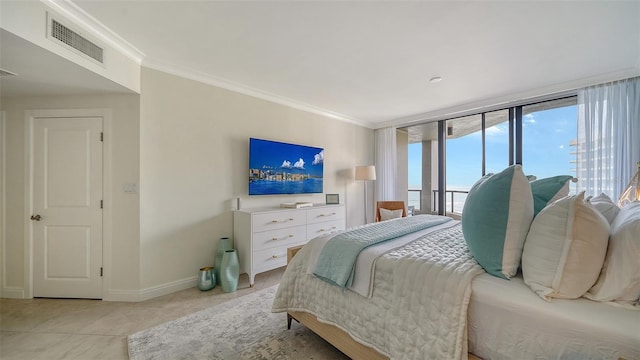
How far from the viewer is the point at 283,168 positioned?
11.7 ft

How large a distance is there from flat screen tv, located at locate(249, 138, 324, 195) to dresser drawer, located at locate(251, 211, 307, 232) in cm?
48

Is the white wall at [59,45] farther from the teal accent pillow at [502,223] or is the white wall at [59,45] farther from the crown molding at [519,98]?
the crown molding at [519,98]

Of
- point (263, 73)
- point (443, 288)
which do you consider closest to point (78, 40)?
point (263, 73)

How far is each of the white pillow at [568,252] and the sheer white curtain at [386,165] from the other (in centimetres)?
393

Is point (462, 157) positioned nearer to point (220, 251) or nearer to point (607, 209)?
point (607, 209)

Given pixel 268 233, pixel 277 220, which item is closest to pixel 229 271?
pixel 268 233

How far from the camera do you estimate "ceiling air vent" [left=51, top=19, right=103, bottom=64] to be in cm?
171

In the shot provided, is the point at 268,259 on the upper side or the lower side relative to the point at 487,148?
lower

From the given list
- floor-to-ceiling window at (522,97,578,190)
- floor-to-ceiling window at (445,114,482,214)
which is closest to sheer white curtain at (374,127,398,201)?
floor-to-ceiling window at (445,114,482,214)

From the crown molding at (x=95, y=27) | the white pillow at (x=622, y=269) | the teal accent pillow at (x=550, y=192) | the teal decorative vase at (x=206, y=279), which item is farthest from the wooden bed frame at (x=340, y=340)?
the crown molding at (x=95, y=27)

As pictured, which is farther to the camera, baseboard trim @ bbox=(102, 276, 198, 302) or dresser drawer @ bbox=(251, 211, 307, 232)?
dresser drawer @ bbox=(251, 211, 307, 232)

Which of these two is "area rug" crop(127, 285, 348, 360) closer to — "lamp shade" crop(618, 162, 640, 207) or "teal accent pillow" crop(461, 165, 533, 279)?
"teal accent pillow" crop(461, 165, 533, 279)

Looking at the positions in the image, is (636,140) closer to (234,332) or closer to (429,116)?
(429,116)

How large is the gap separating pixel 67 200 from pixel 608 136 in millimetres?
6080
